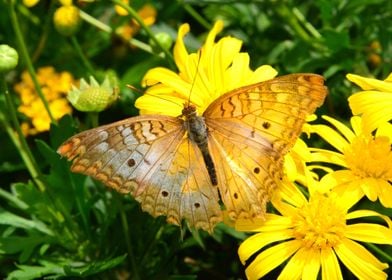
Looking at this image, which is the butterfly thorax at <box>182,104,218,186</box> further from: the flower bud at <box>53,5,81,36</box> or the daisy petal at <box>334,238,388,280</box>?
the flower bud at <box>53,5,81,36</box>

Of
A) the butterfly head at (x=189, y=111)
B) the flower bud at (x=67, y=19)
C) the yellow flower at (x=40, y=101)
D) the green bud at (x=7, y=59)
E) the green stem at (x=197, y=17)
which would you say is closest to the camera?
the butterfly head at (x=189, y=111)

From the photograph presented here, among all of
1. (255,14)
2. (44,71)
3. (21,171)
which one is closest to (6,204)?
(21,171)

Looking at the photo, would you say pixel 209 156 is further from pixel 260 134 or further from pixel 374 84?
pixel 374 84

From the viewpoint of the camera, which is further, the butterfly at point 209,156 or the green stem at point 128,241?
the green stem at point 128,241

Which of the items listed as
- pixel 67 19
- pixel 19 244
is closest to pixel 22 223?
pixel 19 244

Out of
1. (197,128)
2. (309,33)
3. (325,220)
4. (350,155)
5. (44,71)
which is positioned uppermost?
(44,71)

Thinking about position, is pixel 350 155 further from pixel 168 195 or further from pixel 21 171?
pixel 21 171

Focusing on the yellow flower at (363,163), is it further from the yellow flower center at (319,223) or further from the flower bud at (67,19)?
the flower bud at (67,19)

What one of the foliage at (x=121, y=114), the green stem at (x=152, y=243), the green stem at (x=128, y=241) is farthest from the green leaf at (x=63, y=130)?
the green stem at (x=152, y=243)
